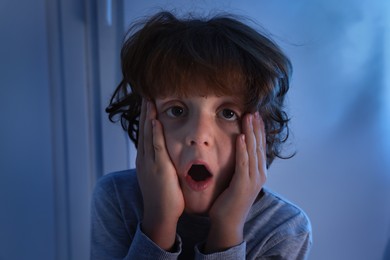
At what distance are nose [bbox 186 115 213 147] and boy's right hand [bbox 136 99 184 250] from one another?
0.06 metres

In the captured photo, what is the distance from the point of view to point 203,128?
1.85 ft

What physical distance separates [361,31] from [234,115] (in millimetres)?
450

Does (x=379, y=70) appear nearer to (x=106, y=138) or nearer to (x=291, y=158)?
(x=291, y=158)

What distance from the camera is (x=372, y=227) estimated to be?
3.08ft

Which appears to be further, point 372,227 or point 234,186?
point 372,227

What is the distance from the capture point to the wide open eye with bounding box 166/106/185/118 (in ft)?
1.98

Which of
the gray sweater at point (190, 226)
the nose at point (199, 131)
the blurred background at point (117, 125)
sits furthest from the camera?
the blurred background at point (117, 125)

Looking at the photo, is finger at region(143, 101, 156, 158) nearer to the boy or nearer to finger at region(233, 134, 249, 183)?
the boy

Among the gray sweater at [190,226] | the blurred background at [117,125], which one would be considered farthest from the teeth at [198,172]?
the blurred background at [117,125]

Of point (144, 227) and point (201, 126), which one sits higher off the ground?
point (201, 126)

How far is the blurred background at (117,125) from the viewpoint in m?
0.82

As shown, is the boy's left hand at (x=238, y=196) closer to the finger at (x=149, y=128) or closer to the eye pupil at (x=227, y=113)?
the eye pupil at (x=227, y=113)

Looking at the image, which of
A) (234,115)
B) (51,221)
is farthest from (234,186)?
(51,221)

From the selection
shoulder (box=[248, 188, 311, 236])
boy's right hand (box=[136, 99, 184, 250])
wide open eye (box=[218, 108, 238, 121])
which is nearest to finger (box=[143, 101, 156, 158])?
boy's right hand (box=[136, 99, 184, 250])
